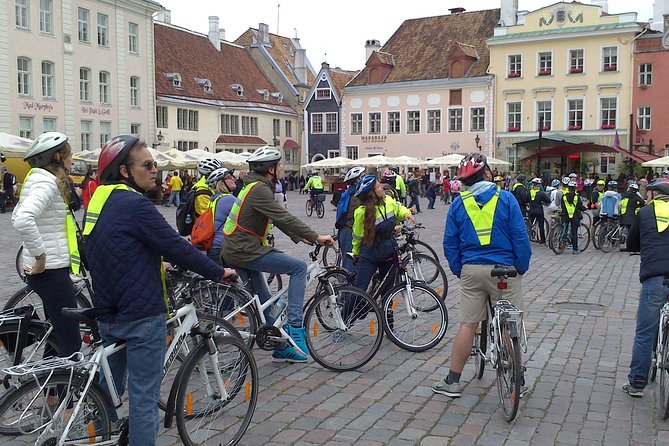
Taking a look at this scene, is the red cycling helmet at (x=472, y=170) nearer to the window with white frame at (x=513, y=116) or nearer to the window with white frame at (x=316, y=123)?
the window with white frame at (x=513, y=116)

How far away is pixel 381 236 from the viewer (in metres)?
7.51

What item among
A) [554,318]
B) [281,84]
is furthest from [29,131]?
[554,318]

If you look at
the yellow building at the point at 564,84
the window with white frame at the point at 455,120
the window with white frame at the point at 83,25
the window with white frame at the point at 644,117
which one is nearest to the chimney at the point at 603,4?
the yellow building at the point at 564,84

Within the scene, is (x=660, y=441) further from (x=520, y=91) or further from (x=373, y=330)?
(x=520, y=91)

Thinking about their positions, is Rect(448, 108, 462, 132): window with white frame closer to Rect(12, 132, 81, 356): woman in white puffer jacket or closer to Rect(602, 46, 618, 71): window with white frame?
Rect(602, 46, 618, 71): window with white frame

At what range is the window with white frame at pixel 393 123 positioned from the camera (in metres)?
52.5

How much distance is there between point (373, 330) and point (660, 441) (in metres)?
2.44

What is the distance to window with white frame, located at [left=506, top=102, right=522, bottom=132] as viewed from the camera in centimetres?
4756

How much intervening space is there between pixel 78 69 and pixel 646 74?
3115 centimetres

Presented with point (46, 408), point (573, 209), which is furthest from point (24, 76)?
point (46, 408)

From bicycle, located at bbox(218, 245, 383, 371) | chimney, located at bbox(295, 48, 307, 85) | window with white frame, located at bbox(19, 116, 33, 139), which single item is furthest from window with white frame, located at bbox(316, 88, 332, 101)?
bicycle, located at bbox(218, 245, 383, 371)

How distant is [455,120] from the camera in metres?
50.1

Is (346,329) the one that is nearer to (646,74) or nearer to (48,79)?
(48,79)

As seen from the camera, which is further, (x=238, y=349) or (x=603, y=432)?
(x=603, y=432)
